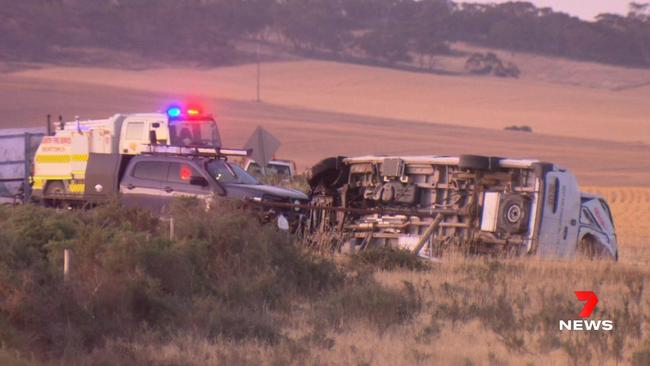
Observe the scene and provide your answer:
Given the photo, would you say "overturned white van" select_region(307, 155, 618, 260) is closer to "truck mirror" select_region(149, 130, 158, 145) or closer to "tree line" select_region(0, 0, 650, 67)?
"truck mirror" select_region(149, 130, 158, 145)

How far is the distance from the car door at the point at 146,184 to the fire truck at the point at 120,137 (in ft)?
12.7

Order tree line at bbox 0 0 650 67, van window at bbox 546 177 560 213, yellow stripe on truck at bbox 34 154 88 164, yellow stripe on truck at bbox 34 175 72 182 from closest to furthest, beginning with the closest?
1. van window at bbox 546 177 560 213
2. yellow stripe on truck at bbox 34 175 72 182
3. yellow stripe on truck at bbox 34 154 88 164
4. tree line at bbox 0 0 650 67

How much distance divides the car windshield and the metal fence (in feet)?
20.5

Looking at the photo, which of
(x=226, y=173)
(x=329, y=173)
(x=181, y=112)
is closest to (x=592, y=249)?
(x=329, y=173)

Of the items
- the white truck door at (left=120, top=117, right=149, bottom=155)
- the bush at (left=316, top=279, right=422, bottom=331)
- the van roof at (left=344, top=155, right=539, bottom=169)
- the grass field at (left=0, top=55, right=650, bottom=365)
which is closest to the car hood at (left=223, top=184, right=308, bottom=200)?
the van roof at (left=344, top=155, right=539, bottom=169)

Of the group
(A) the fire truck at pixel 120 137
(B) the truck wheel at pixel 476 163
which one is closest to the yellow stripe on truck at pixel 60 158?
(A) the fire truck at pixel 120 137

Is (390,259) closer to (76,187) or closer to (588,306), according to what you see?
(588,306)

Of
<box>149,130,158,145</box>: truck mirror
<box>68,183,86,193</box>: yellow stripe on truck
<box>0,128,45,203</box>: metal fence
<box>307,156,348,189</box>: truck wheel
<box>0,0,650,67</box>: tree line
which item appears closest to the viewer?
<box>307,156,348,189</box>: truck wheel

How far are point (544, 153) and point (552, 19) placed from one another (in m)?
86.6

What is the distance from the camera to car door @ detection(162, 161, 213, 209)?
18547mm

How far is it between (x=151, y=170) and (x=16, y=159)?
6.80 metres

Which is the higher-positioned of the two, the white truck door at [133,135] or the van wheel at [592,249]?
the white truck door at [133,135]

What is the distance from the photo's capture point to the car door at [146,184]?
61.7 ft

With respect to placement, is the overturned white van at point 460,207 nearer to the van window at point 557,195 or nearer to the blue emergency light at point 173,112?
the van window at point 557,195
